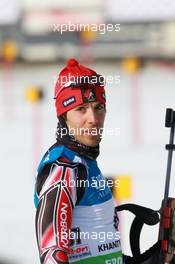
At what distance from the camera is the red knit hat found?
7.72 feet

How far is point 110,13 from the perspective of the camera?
36.8 feet

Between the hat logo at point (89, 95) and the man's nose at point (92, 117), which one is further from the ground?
the hat logo at point (89, 95)

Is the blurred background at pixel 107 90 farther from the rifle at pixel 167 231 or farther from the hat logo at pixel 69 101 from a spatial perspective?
the hat logo at pixel 69 101

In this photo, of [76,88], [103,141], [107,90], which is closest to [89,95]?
[76,88]

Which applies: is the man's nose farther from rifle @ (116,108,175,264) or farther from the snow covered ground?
the snow covered ground

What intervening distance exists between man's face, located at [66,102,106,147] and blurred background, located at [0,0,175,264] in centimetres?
195

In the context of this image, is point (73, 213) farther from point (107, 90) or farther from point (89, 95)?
point (107, 90)

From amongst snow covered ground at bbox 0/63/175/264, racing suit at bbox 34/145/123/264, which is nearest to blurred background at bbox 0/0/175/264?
snow covered ground at bbox 0/63/175/264

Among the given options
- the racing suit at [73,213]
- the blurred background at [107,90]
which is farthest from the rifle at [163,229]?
the blurred background at [107,90]

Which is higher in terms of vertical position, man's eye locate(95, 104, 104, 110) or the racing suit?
man's eye locate(95, 104, 104, 110)

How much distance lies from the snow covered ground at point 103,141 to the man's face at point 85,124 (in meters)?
1.58

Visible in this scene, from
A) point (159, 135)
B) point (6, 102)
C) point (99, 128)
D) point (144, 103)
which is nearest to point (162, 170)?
point (159, 135)

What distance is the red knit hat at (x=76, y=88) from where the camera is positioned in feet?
7.72

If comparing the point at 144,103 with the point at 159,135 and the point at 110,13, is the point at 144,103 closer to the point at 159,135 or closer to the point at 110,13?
the point at 159,135
